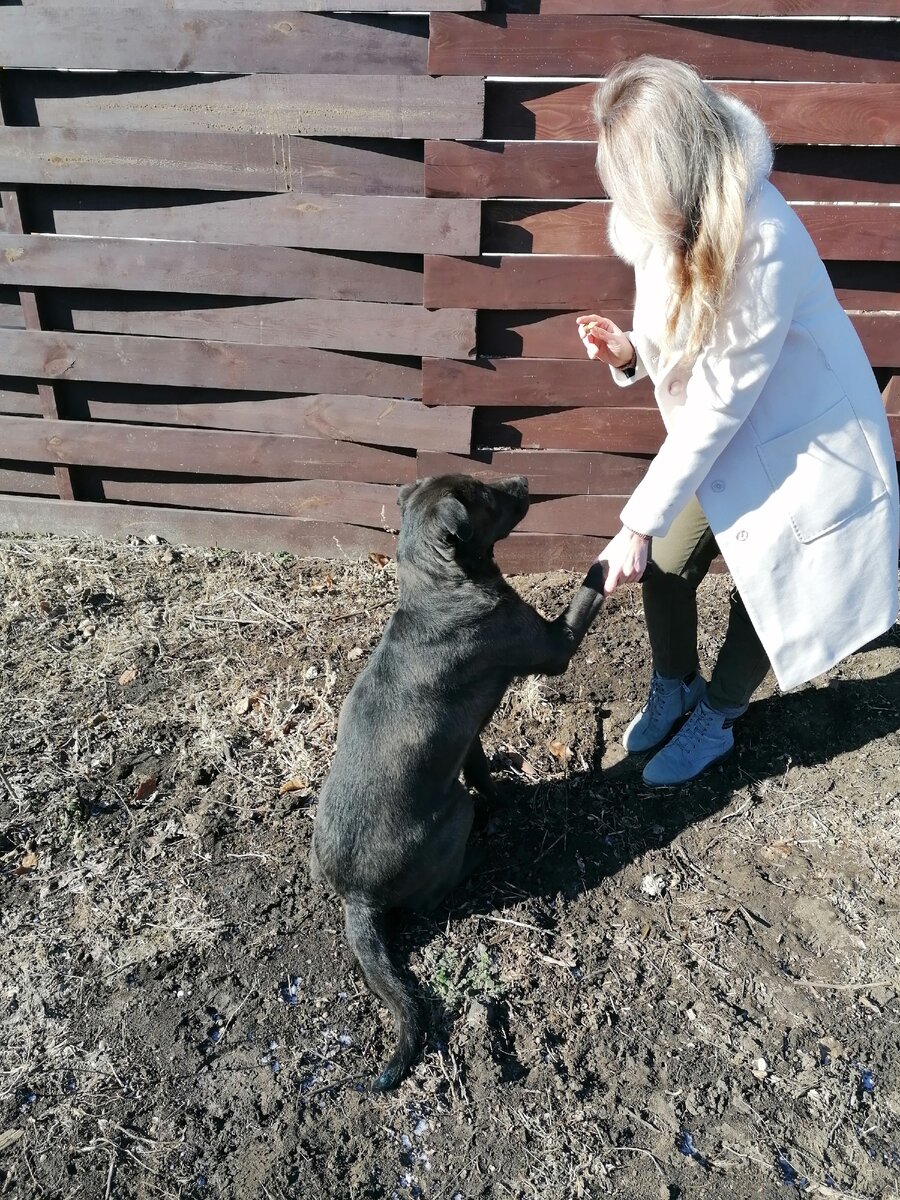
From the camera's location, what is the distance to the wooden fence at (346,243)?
3855 millimetres

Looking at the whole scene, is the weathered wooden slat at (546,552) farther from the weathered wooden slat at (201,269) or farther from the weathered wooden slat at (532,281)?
the weathered wooden slat at (201,269)

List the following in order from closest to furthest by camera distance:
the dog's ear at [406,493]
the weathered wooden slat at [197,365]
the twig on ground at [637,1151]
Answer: the twig on ground at [637,1151], the dog's ear at [406,493], the weathered wooden slat at [197,365]

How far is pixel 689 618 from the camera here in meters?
3.64

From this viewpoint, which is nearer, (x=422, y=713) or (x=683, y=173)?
(x=683, y=173)

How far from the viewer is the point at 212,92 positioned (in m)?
4.20

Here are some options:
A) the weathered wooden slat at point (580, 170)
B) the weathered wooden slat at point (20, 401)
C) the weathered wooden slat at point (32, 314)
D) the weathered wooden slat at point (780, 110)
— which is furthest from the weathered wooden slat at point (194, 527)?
the weathered wooden slat at point (780, 110)

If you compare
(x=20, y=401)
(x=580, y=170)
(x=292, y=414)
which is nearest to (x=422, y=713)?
(x=292, y=414)

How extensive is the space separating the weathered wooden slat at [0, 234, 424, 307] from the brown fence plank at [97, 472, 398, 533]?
43.7 inches

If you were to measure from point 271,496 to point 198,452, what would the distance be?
0.50 metres

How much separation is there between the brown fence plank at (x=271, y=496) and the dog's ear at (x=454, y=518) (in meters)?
2.17

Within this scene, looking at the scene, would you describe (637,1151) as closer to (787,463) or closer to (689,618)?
(689,618)

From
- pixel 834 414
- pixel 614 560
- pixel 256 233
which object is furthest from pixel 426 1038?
pixel 256 233

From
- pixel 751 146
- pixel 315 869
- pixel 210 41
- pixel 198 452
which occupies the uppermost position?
pixel 210 41

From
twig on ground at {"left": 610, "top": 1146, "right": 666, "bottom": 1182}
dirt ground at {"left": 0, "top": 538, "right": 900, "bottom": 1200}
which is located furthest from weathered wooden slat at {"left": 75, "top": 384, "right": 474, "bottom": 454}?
twig on ground at {"left": 610, "top": 1146, "right": 666, "bottom": 1182}
